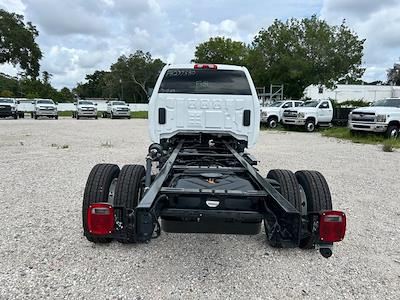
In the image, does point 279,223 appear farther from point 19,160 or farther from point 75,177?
point 19,160

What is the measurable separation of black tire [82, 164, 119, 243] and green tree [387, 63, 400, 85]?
254ft

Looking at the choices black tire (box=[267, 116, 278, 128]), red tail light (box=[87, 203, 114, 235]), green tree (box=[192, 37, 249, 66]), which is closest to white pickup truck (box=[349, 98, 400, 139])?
black tire (box=[267, 116, 278, 128])

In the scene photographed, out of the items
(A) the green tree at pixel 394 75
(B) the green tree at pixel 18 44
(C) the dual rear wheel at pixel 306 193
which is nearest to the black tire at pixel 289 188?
(C) the dual rear wheel at pixel 306 193

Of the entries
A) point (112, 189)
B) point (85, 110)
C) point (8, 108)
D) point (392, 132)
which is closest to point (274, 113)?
point (392, 132)

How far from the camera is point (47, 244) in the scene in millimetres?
3598

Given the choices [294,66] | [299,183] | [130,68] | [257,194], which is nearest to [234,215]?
[257,194]

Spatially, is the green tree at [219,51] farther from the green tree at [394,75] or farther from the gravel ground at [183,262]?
the gravel ground at [183,262]

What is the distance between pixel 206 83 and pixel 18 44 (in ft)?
141

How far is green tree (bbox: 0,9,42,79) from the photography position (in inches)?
1566

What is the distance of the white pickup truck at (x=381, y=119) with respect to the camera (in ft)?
46.4

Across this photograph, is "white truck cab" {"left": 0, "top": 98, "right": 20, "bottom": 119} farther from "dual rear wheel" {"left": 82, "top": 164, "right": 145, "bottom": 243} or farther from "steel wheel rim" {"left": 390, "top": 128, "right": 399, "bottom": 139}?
"dual rear wheel" {"left": 82, "top": 164, "right": 145, "bottom": 243}

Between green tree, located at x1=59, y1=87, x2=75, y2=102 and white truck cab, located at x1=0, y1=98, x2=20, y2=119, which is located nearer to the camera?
white truck cab, located at x1=0, y1=98, x2=20, y2=119

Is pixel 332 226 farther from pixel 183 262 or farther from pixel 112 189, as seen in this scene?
pixel 112 189

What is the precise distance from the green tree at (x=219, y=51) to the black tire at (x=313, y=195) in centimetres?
5107
